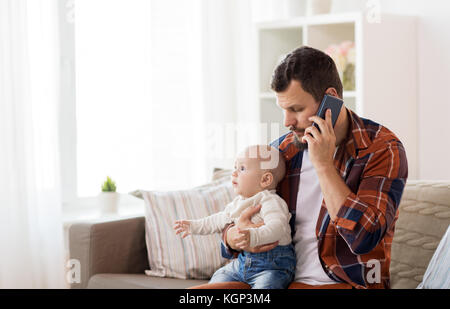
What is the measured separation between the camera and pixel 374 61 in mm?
2811

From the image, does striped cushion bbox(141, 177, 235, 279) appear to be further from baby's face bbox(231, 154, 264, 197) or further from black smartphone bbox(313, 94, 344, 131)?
black smartphone bbox(313, 94, 344, 131)

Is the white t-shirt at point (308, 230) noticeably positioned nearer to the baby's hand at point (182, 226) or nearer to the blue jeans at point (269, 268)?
the blue jeans at point (269, 268)

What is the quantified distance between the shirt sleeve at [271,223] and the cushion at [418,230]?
53cm

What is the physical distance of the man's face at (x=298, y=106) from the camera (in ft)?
4.88

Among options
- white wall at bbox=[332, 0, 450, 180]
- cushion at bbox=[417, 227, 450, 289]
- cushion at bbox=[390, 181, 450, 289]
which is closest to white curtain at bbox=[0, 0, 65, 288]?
cushion at bbox=[390, 181, 450, 289]

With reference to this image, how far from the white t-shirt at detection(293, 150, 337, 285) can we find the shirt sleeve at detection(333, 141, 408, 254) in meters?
0.17

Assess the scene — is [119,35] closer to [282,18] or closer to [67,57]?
[67,57]

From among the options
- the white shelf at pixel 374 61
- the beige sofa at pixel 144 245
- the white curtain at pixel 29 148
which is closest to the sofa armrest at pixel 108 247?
the beige sofa at pixel 144 245

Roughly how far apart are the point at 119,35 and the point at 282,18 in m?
0.94

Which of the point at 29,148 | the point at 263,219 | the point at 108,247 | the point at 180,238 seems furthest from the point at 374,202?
the point at 29,148

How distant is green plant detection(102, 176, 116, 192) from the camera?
107 inches

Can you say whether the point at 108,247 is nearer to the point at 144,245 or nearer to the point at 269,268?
the point at 144,245

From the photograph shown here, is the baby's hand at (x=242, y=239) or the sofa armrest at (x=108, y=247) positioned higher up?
the baby's hand at (x=242, y=239)

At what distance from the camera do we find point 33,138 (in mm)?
2416
